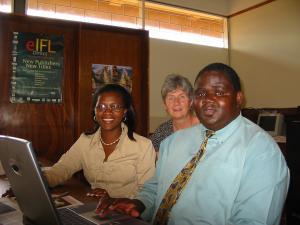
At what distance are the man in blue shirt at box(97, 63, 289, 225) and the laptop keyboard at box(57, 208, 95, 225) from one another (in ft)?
0.25

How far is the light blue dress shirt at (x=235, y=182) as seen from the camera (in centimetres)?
98

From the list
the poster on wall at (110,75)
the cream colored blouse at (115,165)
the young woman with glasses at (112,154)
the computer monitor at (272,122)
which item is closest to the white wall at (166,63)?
the poster on wall at (110,75)

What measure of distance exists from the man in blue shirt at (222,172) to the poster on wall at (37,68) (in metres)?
2.33

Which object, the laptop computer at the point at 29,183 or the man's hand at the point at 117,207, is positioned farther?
the man's hand at the point at 117,207

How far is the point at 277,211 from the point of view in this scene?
0.99m

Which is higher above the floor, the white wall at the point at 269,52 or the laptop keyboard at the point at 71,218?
the white wall at the point at 269,52

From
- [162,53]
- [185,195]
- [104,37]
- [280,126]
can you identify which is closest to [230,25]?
[162,53]

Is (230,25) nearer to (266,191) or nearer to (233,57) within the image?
(233,57)

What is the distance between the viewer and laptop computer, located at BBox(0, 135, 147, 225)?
0.75 metres

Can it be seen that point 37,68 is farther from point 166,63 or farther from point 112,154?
point 112,154

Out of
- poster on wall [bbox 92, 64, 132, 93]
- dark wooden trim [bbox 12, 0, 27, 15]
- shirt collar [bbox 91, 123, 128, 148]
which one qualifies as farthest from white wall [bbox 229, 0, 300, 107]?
dark wooden trim [bbox 12, 0, 27, 15]

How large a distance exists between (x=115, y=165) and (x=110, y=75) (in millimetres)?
2008

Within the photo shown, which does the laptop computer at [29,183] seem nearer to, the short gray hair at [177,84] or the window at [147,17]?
the short gray hair at [177,84]

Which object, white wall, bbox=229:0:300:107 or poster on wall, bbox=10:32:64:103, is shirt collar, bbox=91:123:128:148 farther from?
white wall, bbox=229:0:300:107
